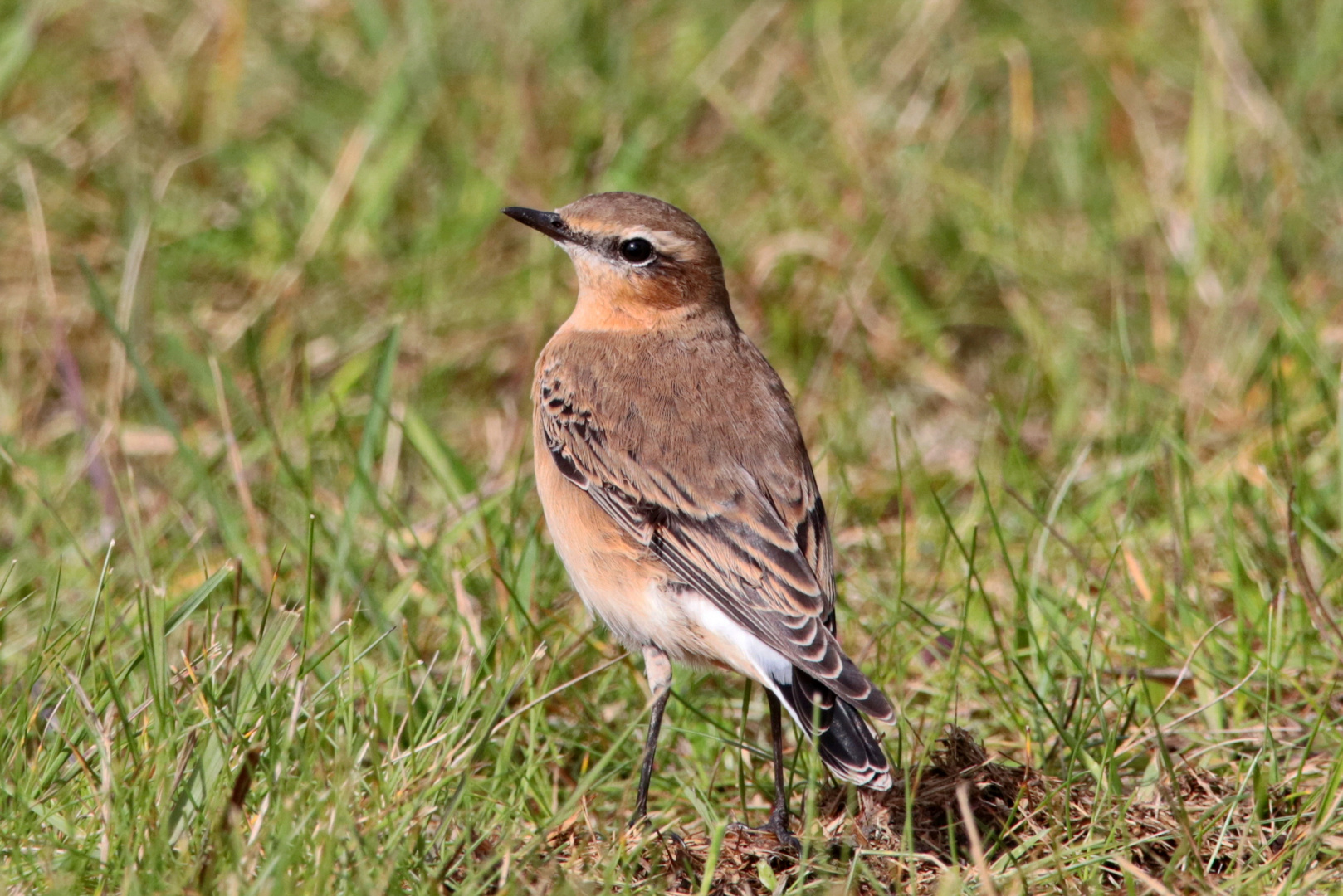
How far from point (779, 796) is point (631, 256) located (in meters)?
2.35

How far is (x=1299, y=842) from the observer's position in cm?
444

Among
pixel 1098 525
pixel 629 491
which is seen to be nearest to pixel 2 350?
pixel 629 491

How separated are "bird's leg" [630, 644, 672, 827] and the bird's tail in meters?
0.47

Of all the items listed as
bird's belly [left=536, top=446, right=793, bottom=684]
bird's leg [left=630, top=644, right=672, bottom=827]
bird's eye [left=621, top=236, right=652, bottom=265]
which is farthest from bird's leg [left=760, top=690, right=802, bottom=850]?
bird's eye [left=621, top=236, right=652, bottom=265]

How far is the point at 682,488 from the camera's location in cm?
559

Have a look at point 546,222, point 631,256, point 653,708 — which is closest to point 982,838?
point 653,708

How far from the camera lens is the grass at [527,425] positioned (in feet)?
15.1

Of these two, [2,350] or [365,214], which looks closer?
[2,350]

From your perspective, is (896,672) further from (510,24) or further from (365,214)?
(510,24)

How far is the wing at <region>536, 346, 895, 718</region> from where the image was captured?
510 cm

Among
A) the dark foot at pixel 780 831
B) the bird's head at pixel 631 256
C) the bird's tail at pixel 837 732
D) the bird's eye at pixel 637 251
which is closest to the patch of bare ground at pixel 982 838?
the dark foot at pixel 780 831

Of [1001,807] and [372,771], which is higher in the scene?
[372,771]

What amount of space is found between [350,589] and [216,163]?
4.37 metres

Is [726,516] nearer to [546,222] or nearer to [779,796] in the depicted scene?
[779,796]
